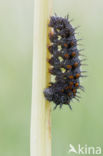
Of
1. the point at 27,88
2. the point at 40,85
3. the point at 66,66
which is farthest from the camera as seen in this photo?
the point at 27,88

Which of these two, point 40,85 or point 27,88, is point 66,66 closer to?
point 40,85

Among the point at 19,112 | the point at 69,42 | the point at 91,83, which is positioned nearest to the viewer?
the point at 69,42

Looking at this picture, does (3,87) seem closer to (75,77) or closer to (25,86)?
(25,86)

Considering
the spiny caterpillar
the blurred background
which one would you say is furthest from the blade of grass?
the blurred background

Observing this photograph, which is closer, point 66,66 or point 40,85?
point 40,85

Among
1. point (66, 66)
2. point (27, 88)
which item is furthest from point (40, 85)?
point (27, 88)

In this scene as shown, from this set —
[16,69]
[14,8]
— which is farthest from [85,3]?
[16,69]

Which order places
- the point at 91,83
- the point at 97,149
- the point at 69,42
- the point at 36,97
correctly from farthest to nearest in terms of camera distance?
the point at 91,83
the point at 97,149
the point at 69,42
the point at 36,97

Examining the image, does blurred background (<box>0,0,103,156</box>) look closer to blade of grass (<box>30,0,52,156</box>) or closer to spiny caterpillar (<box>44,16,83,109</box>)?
spiny caterpillar (<box>44,16,83,109</box>)
